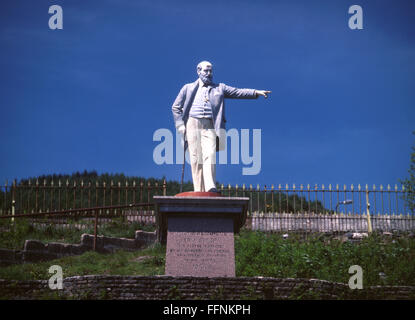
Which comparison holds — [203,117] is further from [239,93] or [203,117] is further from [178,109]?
[239,93]

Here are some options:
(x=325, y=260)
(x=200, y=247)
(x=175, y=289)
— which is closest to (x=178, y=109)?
(x=200, y=247)

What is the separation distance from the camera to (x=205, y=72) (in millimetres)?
10555

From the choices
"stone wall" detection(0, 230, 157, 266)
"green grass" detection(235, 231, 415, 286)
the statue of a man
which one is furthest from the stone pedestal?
"stone wall" detection(0, 230, 157, 266)

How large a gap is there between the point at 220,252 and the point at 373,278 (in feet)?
13.7

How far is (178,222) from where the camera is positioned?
9.38 metres

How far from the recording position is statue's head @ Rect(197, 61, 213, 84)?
10539 millimetres

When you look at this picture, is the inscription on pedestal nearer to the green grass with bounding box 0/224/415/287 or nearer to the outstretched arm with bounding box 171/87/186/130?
the green grass with bounding box 0/224/415/287

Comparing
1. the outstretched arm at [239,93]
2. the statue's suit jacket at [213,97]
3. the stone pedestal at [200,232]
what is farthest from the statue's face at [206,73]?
the stone pedestal at [200,232]

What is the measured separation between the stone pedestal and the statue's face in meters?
2.56

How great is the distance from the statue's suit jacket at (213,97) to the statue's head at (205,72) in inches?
5.7

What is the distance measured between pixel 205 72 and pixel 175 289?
4.76m

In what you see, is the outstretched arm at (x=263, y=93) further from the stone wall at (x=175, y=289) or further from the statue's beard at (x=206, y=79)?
the stone wall at (x=175, y=289)
